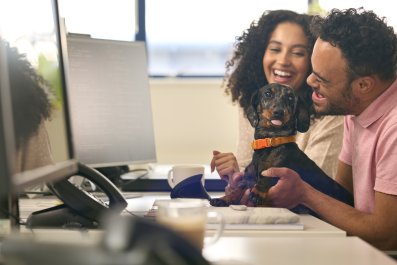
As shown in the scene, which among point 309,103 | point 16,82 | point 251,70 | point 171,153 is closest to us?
point 16,82

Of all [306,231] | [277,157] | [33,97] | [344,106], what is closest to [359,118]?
[344,106]

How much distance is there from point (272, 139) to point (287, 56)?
355mm

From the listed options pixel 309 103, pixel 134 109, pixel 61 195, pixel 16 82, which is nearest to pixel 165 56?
pixel 134 109

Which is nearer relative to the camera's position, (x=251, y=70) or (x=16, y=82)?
(x=16, y=82)

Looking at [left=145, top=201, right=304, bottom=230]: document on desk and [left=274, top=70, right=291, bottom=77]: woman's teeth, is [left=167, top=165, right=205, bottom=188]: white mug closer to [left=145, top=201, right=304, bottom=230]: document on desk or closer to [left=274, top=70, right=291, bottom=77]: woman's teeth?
[left=274, top=70, right=291, bottom=77]: woman's teeth

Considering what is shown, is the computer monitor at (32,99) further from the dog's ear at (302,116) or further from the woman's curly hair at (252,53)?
the woman's curly hair at (252,53)

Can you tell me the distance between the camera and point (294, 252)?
1.28 meters

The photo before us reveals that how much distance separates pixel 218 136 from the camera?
4613mm

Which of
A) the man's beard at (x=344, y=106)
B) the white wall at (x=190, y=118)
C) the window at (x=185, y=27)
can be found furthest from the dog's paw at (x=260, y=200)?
the window at (x=185, y=27)

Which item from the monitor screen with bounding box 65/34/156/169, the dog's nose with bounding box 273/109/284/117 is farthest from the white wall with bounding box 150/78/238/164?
the dog's nose with bounding box 273/109/284/117

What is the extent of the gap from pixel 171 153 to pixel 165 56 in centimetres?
69

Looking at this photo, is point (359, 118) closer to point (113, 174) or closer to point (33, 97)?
point (113, 174)

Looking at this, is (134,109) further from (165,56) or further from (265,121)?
(165,56)

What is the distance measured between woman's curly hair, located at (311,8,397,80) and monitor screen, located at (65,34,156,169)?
647 mm
